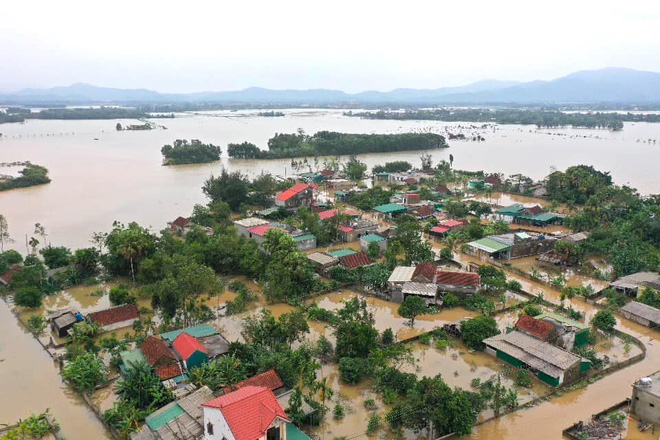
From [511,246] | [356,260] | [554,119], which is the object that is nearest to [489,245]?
[511,246]

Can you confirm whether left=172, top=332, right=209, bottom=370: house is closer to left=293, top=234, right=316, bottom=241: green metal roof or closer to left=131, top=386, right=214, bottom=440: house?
left=131, top=386, right=214, bottom=440: house

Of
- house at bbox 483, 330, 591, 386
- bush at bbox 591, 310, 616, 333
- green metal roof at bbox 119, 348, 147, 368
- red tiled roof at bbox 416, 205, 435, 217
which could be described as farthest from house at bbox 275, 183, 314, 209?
bush at bbox 591, 310, 616, 333

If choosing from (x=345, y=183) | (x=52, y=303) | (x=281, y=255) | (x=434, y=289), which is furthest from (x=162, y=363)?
(x=345, y=183)

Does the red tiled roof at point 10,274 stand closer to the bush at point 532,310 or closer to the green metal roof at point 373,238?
the green metal roof at point 373,238

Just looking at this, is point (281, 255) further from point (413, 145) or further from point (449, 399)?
point (413, 145)

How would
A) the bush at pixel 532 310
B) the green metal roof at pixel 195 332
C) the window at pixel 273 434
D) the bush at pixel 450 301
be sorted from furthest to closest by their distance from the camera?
the bush at pixel 450 301
the bush at pixel 532 310
the green metal roof at pixel 195 332
the window at pixel 273 434

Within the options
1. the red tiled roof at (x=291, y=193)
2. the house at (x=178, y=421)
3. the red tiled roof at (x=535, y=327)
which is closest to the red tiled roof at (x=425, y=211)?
the red tiled roof at (x=291, y=193)
